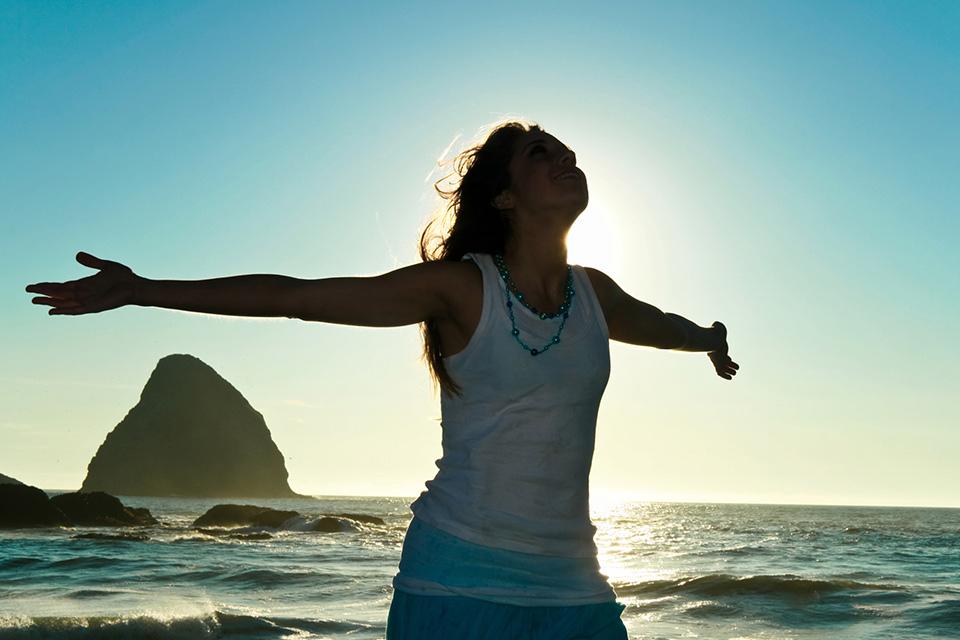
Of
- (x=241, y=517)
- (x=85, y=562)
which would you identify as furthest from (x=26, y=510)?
(x=85, y=562)

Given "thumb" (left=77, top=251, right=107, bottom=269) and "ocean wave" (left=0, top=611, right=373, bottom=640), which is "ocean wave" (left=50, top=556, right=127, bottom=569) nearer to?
"ocean wave" (left=0, top=611, right=373, bottom=640)

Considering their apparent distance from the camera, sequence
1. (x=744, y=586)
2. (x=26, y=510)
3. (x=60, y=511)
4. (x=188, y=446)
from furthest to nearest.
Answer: (x=188, y=446) < (x=60, y=511) < (x=26, y=510) < (x=744, y=586)

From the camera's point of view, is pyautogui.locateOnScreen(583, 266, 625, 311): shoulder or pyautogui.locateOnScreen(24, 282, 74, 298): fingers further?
pyautogui.locateOnScreen(583, 266, 625, 311): shoulder

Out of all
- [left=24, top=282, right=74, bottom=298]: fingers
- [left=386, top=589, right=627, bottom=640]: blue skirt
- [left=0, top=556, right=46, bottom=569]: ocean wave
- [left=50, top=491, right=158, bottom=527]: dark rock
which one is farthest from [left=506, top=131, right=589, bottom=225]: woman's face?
[left=50, top=491, right=158, bottom=527]: dark rock

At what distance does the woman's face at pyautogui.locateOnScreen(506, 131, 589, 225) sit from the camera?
294cm

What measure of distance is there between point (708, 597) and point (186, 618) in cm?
778

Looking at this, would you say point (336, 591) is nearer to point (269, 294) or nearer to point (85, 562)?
point (85, 562)

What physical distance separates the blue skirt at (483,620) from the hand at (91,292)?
40.1 inches

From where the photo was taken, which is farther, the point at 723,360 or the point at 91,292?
the point at 723,360

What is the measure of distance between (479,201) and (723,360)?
1.49m

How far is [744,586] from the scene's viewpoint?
1630cm

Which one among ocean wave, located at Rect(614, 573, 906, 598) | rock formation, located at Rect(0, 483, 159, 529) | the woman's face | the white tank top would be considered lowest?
ocean wave, located at Rect(614, 573, 906, 598)

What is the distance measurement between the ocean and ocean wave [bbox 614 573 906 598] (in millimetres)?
33

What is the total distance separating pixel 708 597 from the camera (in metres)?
14.8
